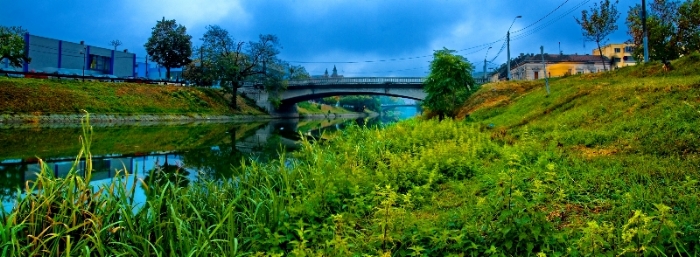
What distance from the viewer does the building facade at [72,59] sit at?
53656 millimetres

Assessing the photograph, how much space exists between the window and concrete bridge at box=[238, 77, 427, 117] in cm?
2015

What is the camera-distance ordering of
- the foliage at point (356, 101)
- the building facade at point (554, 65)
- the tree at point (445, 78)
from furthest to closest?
the foliage at point (356, 101) → the building facade at point (554, 65) → the tree at point (445, 78)

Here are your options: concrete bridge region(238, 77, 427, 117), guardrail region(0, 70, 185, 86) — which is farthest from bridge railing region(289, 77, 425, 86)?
guardrail region(0, 70, 185, 86)

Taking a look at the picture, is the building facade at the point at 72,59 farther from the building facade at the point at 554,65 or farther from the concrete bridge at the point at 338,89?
the building facade at the point at 554,65

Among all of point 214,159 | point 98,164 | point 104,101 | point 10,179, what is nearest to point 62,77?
point 104,101

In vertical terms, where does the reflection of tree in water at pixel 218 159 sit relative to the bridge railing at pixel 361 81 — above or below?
below

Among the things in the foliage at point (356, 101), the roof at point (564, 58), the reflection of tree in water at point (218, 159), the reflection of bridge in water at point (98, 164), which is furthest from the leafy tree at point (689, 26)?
the foliage at point (356, 101)

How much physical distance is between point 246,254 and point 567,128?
10184 mm

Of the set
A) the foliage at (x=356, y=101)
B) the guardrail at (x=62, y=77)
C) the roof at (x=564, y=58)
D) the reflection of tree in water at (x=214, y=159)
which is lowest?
the reflection of tree in water at (x=214, y=159)

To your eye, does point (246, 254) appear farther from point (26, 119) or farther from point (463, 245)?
point (26, 119)

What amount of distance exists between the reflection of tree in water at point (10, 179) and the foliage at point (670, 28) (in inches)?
1522

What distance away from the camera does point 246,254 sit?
4.38 meters

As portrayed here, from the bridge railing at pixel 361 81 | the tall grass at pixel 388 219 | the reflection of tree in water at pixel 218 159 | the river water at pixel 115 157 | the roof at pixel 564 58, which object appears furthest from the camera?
the roof at pixel 564 58

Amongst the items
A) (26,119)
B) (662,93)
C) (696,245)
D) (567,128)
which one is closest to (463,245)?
(696,245)
